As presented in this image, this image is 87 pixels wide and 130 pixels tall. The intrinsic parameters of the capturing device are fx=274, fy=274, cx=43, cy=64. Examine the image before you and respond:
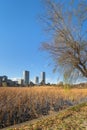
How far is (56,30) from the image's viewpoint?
55.0 feet

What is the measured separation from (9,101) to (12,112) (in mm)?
1269

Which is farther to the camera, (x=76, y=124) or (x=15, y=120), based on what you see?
(x=15, y=120)

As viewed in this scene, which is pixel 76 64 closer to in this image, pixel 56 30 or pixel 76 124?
pixel 56 30

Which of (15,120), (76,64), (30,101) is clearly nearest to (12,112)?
(15,120)

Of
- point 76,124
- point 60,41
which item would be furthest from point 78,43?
point 76,124

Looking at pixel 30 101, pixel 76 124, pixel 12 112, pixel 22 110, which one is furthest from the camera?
pixel 30 101

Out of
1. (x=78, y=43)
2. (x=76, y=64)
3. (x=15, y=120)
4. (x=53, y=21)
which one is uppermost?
(x=53, y=21)

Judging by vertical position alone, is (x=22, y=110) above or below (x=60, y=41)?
below

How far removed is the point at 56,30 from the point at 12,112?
235 inches

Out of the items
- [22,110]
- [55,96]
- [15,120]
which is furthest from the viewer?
[55,96]

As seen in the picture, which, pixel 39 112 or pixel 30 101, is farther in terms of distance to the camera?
pixel 30 101

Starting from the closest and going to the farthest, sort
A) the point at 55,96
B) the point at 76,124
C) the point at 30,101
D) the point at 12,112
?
1. the point at 76,124
2. the point at 12,112
3. the point at 30,101
4. the point at 55,96

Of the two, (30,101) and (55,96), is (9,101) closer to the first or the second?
(30,101)

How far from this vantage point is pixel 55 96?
23.6 m
